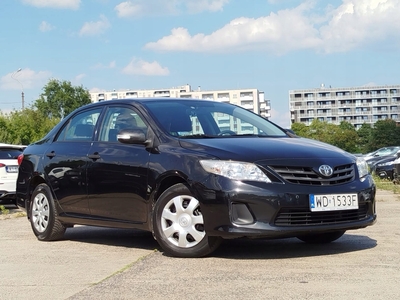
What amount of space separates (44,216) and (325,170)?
3.65 m

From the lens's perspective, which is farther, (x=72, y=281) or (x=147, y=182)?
(x=147, y=182)

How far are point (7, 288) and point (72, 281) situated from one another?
0.48m

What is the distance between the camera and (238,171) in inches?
244

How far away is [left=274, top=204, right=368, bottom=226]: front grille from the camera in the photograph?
6195mm

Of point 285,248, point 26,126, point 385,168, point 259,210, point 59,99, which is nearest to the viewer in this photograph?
point 259,210

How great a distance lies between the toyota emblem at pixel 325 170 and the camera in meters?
6.34

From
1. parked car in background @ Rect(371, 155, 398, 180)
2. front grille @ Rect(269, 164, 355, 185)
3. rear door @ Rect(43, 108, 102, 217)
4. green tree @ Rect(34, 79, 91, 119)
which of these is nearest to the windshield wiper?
front grille @ Rect(269, 164, 355, 185)

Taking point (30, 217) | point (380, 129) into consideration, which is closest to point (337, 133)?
point (380, 129)

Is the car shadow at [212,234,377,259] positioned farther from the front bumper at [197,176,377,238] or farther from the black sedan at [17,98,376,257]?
Answer: the front bumper at [197,176,377,238]

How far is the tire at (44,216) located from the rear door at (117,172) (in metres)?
0.86

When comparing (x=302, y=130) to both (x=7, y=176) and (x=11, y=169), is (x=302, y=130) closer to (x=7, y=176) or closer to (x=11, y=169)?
(x=11, y=169)

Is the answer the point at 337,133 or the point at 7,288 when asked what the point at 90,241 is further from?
the point at 337,133

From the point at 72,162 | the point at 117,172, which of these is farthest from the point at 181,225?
the point at 72,162

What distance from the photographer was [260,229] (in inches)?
242
